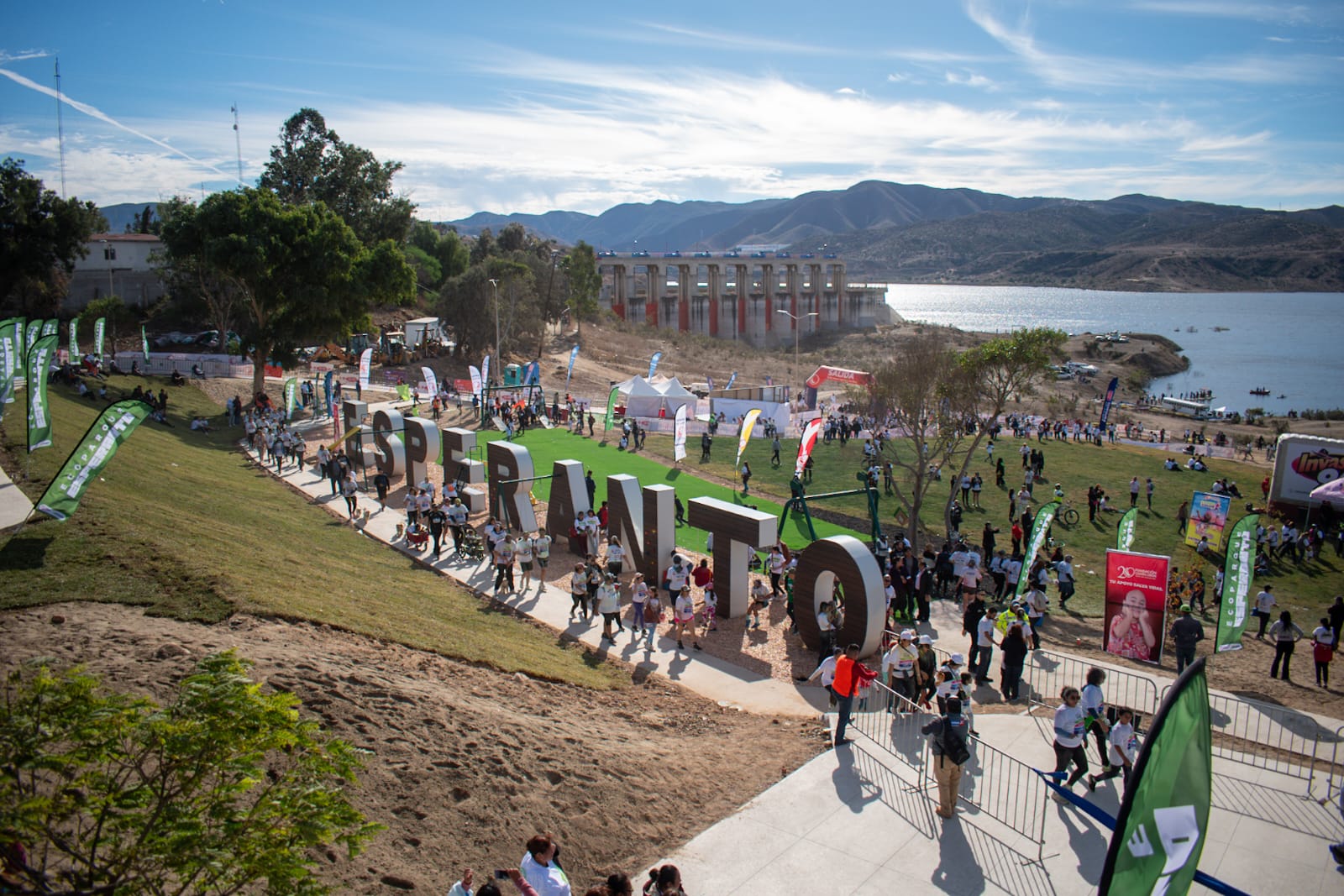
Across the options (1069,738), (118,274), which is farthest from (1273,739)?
(118,274)

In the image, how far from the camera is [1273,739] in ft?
40.1

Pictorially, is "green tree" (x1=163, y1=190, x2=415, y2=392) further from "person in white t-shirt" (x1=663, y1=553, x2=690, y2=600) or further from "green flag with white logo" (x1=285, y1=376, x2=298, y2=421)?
"person in white t-shirt" (x1=663, y1=553, x2=690, y2=600)

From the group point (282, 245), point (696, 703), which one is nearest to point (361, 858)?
point (696, 703)

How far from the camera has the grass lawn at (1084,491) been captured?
23.4 m

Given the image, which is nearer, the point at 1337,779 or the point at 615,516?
the point at 1337,779

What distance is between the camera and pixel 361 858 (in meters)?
7.70

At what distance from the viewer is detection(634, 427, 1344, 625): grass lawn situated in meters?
23.4

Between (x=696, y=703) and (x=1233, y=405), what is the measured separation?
3732 inches

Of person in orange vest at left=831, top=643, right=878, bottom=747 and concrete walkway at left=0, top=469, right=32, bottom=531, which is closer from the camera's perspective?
person in orange vest at left=831, top=643, right=878, bottom=747

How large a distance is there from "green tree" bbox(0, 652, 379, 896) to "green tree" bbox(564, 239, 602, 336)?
81.0 m

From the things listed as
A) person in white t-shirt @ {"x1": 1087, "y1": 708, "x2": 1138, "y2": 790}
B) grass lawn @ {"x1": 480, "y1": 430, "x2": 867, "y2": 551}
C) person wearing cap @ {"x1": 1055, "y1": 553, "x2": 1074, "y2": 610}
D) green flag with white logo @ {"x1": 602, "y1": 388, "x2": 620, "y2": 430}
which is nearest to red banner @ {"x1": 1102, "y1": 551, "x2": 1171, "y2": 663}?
person wearing cap @ {"x1": 1055, "y1": 553, "x2": 1074, "y2": 610}

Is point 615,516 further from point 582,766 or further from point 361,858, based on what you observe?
point 361,858

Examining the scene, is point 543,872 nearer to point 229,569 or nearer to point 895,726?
point 895,726

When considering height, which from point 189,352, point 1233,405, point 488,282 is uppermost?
point 488,282
